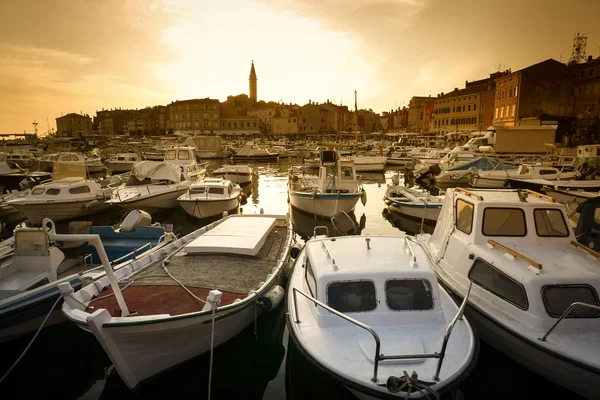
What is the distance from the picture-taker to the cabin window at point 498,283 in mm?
6767

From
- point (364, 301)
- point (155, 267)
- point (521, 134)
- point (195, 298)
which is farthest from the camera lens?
point (521, 134)

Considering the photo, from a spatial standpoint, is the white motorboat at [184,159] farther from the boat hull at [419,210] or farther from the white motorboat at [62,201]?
the boat hull at [419,210]

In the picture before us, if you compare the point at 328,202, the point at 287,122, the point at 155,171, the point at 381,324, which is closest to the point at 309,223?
the point at 328,202

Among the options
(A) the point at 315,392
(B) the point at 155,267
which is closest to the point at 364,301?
(A) the point at 315,392

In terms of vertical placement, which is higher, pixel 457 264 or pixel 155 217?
pixel 457 264

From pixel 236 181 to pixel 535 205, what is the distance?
26826 millimetres

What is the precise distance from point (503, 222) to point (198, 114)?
122 meters

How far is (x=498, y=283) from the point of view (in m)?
7.35

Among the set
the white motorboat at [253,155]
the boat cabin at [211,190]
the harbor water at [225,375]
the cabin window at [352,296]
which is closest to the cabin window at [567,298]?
the harbor water at [225,375]

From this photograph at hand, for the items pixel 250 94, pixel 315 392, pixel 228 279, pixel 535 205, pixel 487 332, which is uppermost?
pixel 250 94

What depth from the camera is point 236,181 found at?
107 ft

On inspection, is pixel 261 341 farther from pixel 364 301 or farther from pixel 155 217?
pixel 155 217

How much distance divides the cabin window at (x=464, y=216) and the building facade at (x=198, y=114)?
385ft

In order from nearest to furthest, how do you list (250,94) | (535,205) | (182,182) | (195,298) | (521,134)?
(195,298), (535,205), (182,182), (521,134), (250,94)
